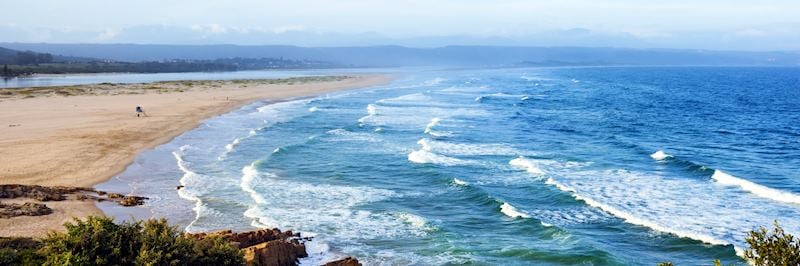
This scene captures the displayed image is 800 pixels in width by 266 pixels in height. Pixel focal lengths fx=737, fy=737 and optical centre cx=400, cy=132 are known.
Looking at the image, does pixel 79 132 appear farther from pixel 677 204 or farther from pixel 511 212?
pixel 677 204

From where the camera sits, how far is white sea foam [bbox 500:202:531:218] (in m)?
24.1

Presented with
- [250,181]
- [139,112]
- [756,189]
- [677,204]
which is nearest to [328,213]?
[250,181]

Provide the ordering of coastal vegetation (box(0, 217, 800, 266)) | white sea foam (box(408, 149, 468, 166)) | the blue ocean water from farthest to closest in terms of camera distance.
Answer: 1. white sea foam (box(408, 149, 468, 166))
2. the blue ocean water
3. coastal vegetation (box(0, 217, 800, 266))

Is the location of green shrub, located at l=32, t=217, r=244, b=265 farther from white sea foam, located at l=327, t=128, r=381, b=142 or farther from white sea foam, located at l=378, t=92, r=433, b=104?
white sea foam, located at l=378, t=92, r=433, b=104

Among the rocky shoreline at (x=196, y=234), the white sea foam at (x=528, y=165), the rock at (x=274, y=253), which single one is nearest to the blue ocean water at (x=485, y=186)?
the white sea foam at (x=528, y=165)

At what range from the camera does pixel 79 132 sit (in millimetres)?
41000

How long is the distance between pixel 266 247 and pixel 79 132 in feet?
95.3

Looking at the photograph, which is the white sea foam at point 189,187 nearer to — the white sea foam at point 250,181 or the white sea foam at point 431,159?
the white sea foam at point 250,181

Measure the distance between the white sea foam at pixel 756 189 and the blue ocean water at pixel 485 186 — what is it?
67mm

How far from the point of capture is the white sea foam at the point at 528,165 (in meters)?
31.6

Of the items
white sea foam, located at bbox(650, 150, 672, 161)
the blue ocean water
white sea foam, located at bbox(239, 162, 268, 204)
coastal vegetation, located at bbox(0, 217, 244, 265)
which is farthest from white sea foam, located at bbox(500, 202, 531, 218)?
white sea foam, located at bbox(650, 150, 672, 161)

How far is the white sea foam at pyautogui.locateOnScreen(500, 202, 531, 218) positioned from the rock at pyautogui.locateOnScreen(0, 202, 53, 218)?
46.4 feet

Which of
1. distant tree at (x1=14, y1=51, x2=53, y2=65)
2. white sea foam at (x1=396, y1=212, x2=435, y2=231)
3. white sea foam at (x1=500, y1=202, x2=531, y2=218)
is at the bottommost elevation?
white sea foam at (x1=396, y1=212, x2=435, y2=231)

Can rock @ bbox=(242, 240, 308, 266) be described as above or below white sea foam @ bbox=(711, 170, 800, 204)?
above
